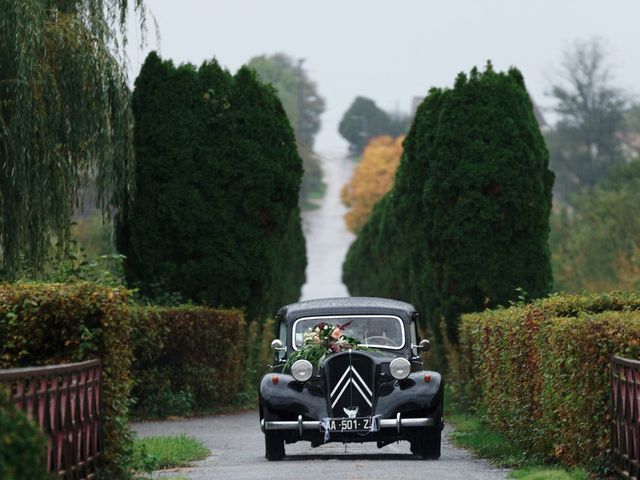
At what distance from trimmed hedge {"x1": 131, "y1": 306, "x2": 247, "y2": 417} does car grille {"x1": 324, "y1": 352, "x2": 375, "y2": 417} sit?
9103 millimetres

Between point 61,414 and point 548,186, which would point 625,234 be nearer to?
point 548,186

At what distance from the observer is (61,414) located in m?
10.1

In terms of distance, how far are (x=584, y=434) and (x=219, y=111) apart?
59.1ft

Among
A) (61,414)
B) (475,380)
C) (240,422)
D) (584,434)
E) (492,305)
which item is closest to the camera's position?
(61,414)

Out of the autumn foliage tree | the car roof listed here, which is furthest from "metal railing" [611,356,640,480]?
the autumn foliage tree

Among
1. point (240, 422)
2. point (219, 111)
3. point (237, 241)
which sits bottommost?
point (240, 422)

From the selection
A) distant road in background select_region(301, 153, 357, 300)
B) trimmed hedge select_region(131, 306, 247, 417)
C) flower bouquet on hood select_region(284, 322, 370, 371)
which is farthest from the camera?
distant road in background select_region(301, 153, 357, 300)

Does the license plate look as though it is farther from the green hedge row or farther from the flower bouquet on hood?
the green hedge row

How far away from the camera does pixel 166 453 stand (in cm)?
1587

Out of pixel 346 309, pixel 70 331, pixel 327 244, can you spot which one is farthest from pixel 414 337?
pixel 327 244

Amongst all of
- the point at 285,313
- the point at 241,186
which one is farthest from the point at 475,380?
the point at 241,186

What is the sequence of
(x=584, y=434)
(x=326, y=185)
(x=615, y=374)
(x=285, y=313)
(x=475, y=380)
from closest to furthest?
(x=615, y=374)
(x=584, y=434)
(x=285, y=313)
(x=475, y=380)
(x=326, y=185)

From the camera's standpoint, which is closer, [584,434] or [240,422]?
[584,434]

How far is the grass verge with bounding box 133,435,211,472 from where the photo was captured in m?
13.4
